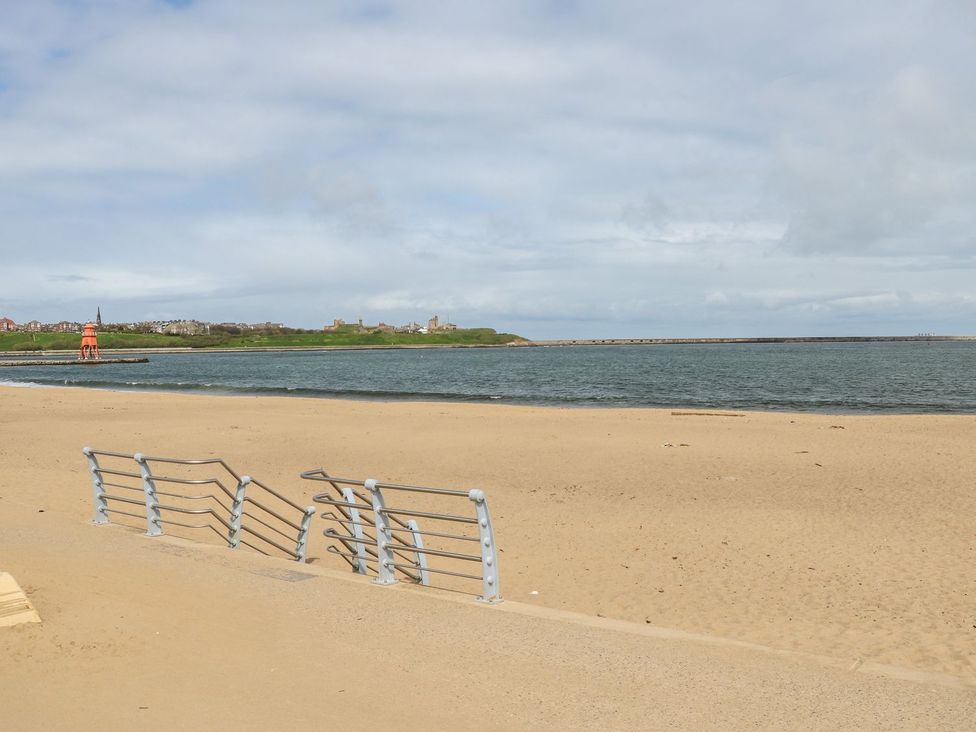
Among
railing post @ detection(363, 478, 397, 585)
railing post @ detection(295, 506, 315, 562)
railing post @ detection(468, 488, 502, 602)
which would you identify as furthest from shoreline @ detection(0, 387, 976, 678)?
railing post @ detection(363, 478, 397, 585)

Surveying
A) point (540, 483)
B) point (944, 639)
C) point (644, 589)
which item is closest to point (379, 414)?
point (540, 483)

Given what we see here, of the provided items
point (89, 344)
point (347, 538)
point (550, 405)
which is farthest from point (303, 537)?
point (89, 344)

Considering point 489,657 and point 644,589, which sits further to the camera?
point 644,589

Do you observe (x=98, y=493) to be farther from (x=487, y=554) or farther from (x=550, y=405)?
(x=550, y=405)

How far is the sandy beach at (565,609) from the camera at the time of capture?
4762mm

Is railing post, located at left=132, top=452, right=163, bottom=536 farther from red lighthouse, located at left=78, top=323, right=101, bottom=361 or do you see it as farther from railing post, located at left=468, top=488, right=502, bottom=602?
red lighthouse, located at left=78, top=323, right=101, bottom=361

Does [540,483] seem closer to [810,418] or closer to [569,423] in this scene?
[569,423]

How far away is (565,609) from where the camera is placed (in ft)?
27.8

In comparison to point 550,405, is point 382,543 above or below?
above

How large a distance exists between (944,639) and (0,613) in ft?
25.2

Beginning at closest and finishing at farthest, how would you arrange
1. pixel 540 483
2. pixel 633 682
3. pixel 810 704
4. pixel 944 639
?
1. pixel 810 704
2. pixel 633 682
3. pixel 944 639
4. pixel 540 483

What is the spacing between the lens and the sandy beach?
15.6ft

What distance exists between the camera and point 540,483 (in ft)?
51.2

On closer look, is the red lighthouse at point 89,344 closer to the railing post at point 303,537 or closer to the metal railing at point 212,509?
the metal railing at point 212,509
